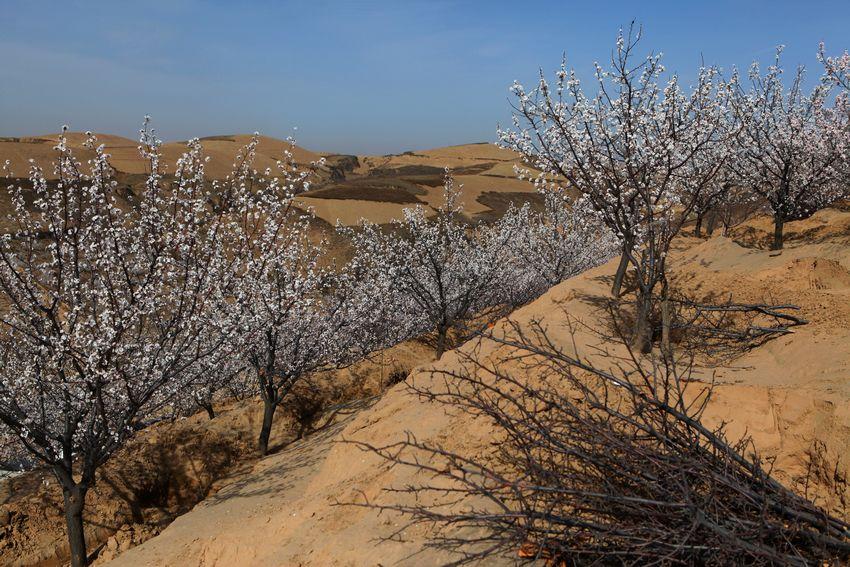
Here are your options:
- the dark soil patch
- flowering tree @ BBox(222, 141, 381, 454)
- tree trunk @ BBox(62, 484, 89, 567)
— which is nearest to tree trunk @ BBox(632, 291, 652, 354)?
flowering tree @ BBox(222, 141, 381, 454)

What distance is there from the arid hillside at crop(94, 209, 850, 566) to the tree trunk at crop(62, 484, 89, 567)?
3.73 ft

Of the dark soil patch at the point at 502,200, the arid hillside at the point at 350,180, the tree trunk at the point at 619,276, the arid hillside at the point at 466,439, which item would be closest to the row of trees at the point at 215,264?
the tree trunk at the point at 619,276

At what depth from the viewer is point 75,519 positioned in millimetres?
9016

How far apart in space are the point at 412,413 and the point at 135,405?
4.45 meters

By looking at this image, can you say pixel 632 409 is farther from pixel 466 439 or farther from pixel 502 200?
pixel 502 200

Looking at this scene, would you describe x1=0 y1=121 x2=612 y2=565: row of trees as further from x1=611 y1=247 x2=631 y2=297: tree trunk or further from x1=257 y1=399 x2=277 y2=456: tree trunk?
x1=611 y1=247 x2=631 y2=297: tree trunk

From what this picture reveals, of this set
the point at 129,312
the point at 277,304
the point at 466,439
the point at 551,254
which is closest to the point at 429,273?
the point at 551,254

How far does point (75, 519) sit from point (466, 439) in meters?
7.00

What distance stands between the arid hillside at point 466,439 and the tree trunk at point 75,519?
1.14m

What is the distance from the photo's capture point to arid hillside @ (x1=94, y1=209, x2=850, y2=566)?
552 centimetres

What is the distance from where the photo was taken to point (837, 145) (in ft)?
59.2

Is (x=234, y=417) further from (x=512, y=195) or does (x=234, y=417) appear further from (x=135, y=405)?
(x=512, y=195)

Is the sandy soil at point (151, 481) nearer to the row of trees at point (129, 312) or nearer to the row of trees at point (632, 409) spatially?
the row of trees at point (129, 312)

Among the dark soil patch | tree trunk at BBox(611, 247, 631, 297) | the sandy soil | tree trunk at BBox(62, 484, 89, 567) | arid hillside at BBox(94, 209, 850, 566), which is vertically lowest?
the sandy soil
